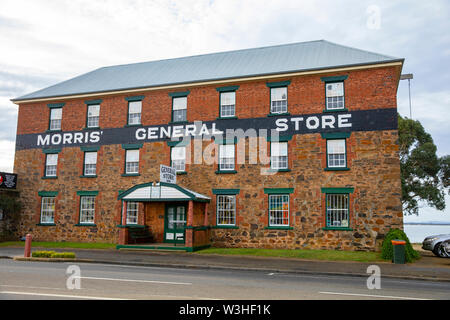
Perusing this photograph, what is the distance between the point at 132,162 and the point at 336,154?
40.4 feet

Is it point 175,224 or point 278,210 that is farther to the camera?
point 175,224

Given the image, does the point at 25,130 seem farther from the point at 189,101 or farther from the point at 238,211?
the point at 238,211

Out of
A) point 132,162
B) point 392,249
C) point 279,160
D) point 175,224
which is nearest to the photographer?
point 392,249

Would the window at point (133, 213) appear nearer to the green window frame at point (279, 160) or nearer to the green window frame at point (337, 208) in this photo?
the green window frame at point (279, 160)

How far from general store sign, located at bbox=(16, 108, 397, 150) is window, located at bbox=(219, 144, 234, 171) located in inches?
29.0

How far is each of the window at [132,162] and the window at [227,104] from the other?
6055 millimetres

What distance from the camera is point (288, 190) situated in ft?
67.2

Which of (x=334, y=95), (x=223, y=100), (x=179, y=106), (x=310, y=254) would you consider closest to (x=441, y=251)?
(x=310, y=254)

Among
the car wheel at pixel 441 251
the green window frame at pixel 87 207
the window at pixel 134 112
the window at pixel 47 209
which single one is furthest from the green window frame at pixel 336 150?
the window at pixel 47 209

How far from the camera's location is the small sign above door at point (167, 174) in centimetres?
2003

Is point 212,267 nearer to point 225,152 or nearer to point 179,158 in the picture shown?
point 225,152

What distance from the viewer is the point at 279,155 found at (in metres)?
21.1

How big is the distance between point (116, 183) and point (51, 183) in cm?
495

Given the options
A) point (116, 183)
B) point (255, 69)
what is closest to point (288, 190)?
point (255, 69)
